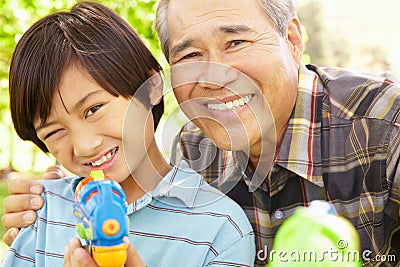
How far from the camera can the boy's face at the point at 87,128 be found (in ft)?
6.69

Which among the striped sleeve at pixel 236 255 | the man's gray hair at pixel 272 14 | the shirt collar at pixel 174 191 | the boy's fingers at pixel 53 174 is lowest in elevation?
the striped sleeve at pixel 236 255

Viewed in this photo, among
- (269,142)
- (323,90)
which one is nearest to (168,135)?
(269,142)

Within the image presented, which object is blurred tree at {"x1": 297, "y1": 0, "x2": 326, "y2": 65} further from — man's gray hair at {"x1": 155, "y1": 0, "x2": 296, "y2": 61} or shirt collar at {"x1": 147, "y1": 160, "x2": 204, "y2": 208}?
shirt collar at {"x1": 147, "y1": 160, "x2": 204, "y2": 208}

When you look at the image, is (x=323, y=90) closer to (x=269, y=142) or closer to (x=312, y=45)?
(x=269, y=142)

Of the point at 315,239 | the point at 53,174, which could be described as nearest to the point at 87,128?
the point at 53,174

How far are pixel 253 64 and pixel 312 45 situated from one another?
11782 millimetres

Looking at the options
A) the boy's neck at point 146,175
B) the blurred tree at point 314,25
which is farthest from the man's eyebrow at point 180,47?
the blurred tree at point 314,25

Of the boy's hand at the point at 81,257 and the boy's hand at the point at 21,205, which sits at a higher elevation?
the boy's hand at the point at 81,257

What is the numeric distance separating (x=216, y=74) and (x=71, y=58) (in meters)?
0.52

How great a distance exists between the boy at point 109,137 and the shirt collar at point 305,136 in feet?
1.12

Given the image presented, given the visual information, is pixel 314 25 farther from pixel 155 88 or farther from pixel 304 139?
pixel 155 88

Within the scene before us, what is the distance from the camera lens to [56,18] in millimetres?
2248

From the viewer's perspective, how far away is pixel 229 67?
233cm

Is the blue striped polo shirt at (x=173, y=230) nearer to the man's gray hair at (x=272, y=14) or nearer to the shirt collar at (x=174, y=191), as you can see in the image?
the shirt collar at (x=174, y=191)
